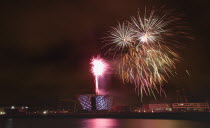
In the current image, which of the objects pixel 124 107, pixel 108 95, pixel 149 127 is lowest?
pixel 149 127

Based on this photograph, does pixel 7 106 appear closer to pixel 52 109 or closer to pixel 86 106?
pixel 52 109

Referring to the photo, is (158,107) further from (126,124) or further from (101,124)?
(126,124)

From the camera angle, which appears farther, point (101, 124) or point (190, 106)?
point (190, 106)

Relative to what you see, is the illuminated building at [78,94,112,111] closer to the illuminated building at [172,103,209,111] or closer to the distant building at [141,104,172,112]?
the distant building at [141,104,172,112]

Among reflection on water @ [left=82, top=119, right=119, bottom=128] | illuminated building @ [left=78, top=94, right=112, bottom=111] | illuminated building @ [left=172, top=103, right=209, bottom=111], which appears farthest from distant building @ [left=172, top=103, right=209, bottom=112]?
reflection on water @ [left=82, top=119, right=119, bottom=128]

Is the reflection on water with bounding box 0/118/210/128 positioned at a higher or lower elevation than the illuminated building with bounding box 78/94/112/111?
lower

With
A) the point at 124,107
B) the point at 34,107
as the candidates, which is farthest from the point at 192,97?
the point at 34,107

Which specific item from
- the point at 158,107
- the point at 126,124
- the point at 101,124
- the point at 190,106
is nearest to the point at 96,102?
the point at 158,107

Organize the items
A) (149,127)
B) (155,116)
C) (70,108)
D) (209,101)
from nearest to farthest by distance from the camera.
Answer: (149,127), (155,116), (209,101), (70,108)
